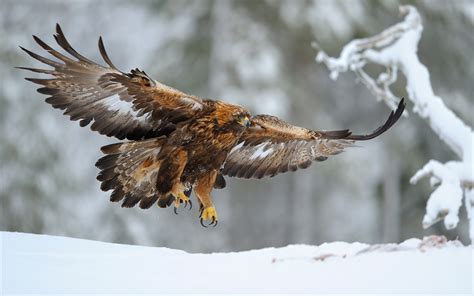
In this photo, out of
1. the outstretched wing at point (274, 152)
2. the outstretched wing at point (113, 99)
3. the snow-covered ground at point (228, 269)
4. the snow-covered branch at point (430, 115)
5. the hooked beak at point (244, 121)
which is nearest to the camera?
the snow-covered ground at point (228, 269)

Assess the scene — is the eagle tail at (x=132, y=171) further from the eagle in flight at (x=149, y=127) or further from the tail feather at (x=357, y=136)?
the tail feather at (x=357, y=136)

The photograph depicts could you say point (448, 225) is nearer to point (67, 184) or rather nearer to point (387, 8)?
point (67, 184)

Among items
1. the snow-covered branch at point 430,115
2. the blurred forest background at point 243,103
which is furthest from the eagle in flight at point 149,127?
the blurred forest background at point 243,103

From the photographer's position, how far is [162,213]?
56.8 feet

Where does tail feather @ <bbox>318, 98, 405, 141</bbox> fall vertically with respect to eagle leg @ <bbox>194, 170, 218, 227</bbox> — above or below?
above

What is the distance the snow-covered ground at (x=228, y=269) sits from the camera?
497 cm

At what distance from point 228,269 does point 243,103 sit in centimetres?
1137

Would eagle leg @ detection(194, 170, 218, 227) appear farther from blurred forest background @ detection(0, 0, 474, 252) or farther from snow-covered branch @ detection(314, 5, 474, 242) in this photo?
blurred forest background @ detection(0, 0, 474, 252)

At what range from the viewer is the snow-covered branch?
22.7 feet

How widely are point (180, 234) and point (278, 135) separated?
427 inches

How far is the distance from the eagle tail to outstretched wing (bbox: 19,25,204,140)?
94mm

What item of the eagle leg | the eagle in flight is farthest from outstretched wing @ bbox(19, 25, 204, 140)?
the eagle leg

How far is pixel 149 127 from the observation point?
595cm

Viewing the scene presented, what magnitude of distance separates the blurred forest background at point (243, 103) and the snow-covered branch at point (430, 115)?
776cm
